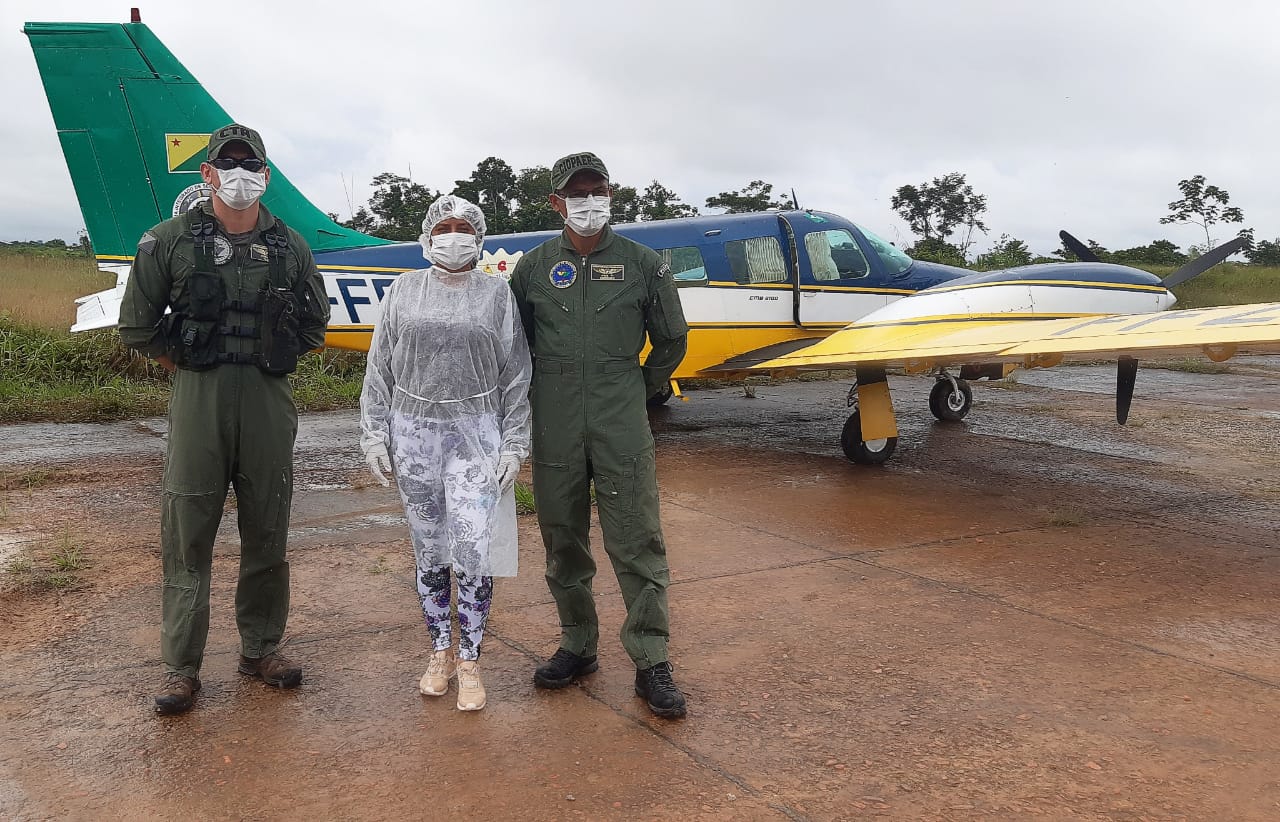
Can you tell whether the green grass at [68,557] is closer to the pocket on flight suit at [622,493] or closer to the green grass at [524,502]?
the green grass at [524,502]

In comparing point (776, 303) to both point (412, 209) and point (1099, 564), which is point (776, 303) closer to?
point (1099, 564)

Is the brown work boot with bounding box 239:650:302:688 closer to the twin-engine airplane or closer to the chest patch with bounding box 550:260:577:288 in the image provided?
the chest patch with bounding box 550:260:577:288

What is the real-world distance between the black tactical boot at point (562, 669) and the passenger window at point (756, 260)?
675cm

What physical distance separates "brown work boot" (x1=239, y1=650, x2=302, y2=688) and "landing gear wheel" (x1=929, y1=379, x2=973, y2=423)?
9.25m

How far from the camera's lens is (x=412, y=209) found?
24562 millimetres

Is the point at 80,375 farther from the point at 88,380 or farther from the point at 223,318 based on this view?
the point at 223,318

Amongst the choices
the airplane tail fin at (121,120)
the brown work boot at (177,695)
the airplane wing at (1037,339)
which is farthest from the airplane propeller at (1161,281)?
the airplane tail fin at (121,120)

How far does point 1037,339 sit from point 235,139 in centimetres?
603

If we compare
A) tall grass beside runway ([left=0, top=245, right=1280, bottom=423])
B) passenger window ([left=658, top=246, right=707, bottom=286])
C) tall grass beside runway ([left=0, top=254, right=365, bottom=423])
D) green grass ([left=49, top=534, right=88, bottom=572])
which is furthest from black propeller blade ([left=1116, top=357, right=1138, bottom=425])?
tall grass beside runway ([left=0, top=254, right=365, bottom=423])

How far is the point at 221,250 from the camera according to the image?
3.78 metres

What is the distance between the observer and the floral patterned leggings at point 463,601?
3732 mm

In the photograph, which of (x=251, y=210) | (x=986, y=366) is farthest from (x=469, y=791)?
(x=986, y=366)

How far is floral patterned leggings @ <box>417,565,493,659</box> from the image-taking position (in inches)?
147

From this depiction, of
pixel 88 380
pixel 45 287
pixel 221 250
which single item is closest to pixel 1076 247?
pixel 221 250
